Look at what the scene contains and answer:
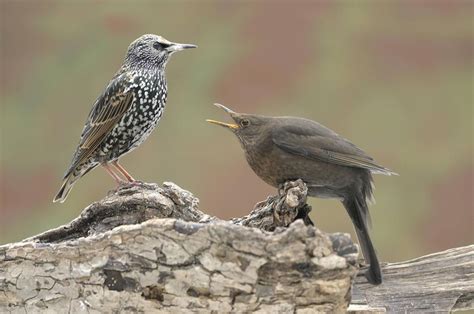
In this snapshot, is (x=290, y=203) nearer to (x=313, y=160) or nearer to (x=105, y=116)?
(x=313, y=160)

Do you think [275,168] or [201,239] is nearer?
[201,239]

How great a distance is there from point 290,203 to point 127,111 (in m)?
1.84

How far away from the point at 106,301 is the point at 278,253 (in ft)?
4.01

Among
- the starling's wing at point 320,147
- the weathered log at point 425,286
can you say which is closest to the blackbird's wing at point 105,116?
the starling's wing at point 320,147

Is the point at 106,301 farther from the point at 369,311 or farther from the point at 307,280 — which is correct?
the point at 369,311

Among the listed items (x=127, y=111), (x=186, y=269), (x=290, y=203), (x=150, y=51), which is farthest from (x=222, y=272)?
(x=150, y=51)

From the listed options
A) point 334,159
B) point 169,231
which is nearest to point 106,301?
point 169,231

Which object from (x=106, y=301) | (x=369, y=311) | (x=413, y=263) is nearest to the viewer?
(x=106, y=301)

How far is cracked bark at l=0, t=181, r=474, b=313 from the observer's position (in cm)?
404

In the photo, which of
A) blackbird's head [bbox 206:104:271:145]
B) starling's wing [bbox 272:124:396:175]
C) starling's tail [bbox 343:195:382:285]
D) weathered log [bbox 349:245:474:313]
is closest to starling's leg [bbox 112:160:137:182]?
blackbird's head [bbox 206:104:271:145]

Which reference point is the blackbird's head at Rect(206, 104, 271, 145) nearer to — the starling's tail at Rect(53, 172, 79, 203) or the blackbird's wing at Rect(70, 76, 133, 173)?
the blackbird's wing at Rect(70, 76, 133, 173)

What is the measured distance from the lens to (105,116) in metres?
6.15

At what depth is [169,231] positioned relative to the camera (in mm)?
4250

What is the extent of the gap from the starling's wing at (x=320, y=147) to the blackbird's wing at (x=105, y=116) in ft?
4.83
